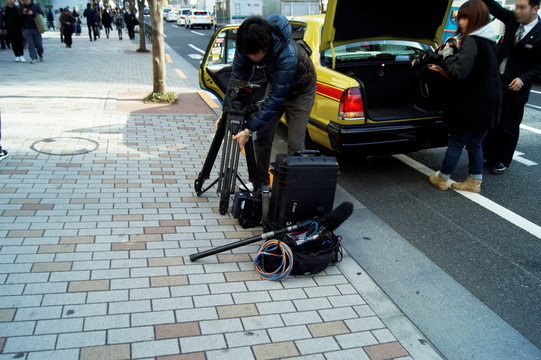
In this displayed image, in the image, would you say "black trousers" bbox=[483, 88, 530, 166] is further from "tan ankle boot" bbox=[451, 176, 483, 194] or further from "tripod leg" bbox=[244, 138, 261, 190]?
"tripod leg" bbox=[244, 138, 261, 190]

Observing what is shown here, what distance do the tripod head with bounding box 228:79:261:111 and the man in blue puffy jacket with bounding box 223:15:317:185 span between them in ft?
0.49

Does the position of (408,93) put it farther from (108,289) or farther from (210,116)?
(108,289)

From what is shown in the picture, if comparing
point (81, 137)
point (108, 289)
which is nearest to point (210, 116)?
point (81, 137)

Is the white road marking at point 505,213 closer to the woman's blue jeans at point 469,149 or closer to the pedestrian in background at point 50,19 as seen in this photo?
the woman's blue jeans at point 469,149

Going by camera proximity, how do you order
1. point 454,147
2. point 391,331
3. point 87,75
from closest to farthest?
point 391,331
point 454,147
point 87,75

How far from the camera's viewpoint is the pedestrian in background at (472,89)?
450cm

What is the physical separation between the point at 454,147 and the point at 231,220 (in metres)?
2.66

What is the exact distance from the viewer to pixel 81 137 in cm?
620

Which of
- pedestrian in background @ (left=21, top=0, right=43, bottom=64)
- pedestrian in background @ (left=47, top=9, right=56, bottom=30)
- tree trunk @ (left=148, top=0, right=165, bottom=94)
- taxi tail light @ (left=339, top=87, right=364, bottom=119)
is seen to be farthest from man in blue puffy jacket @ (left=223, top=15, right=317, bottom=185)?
pedestrian in background @ (left=47, top=9, right=56, bottom=30)

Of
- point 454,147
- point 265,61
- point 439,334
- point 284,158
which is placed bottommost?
point 439,334

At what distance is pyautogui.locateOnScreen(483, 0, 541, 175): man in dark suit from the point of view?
506 centimetres

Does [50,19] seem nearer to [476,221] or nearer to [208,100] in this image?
[208,100]

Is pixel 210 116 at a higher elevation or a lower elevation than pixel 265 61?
lower

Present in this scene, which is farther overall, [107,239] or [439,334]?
[107,239]
